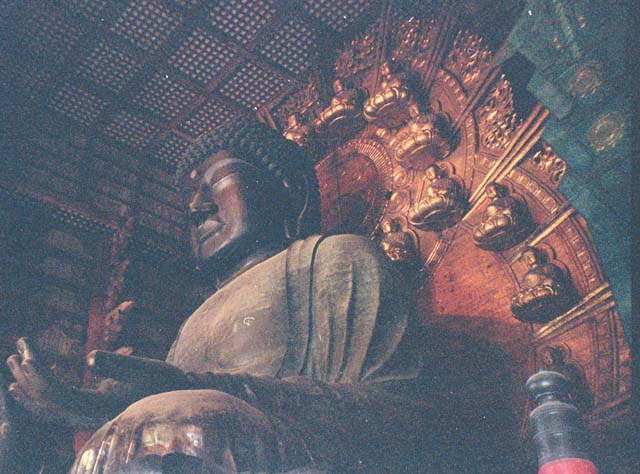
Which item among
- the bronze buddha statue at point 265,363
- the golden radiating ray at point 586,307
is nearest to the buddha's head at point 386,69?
the bronze buddha statue at point 265,363

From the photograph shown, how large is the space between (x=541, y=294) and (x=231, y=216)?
4.21 feet

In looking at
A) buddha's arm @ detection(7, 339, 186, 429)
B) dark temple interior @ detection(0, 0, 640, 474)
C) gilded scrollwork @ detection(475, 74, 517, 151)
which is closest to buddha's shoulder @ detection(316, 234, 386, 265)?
dark temple interior @ detection(0, 0, 640, 474)

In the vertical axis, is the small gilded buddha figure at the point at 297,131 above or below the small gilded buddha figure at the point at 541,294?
above

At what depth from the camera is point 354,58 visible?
14.5 ft

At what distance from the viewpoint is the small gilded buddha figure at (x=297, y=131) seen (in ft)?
14.9

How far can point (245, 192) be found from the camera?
3811mm

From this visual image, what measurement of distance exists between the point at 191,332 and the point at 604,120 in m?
1.77

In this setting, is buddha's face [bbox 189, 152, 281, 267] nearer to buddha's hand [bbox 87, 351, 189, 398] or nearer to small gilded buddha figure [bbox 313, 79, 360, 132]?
small gilded buddha figure [bbox 313, 79, 360, 132]

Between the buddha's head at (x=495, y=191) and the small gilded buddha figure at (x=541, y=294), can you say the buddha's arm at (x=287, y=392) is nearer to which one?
the small gilded buddha figure at (x=541, y=294)

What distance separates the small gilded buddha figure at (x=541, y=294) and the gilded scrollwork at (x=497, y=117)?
22.5 inches

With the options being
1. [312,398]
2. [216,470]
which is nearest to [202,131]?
[312,398]

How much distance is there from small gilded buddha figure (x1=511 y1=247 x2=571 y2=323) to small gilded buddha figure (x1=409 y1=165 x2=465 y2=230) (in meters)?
0.48

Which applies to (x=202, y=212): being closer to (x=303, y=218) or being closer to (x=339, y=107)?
(x=303, y=218)

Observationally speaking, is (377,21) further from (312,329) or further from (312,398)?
(312,398)
